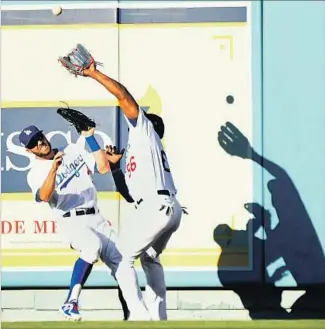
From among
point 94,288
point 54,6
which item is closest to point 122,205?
point 94,288

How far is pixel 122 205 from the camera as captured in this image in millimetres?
7680

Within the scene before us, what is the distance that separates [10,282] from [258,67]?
2.52 meters

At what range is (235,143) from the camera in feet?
25.3

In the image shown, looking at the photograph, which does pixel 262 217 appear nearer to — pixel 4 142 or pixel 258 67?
pixel 258 67

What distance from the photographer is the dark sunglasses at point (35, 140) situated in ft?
25.5

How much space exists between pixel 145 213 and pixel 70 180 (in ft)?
2.07

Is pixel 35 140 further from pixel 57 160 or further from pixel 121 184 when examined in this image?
pixel 121 184

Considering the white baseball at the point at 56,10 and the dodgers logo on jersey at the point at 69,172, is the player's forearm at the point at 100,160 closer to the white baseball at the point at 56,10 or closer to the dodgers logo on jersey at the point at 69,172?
the dodgers logo on jersey at the point at 69,172

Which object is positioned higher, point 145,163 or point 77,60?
point 77,60

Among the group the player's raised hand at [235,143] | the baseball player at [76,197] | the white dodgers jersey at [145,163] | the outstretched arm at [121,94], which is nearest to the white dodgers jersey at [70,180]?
the baseball player at [76,197]

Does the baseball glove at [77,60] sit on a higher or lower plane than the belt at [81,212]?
higher

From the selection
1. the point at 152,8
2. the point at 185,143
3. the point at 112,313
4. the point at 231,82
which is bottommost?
the point at 112,313

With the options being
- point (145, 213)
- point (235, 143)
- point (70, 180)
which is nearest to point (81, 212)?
point (70, 180)

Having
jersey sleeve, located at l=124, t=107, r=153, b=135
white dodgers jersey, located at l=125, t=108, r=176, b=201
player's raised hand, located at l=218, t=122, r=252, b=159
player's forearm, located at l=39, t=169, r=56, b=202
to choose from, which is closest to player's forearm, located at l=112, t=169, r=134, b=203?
white dodgers jersey, located at l=125, t=108, r=176, b=201
